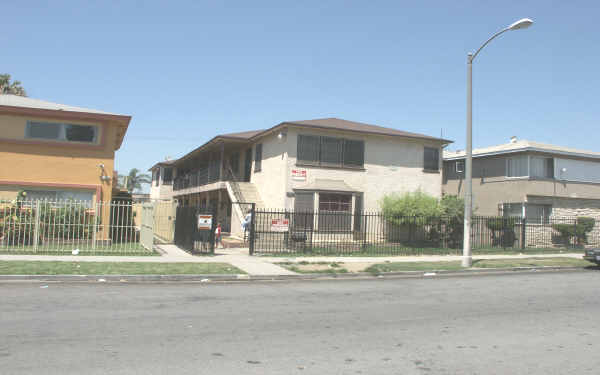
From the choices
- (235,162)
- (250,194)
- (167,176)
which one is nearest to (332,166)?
(250,194)

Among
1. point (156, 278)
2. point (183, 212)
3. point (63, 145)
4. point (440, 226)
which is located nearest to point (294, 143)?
point (183, 212)

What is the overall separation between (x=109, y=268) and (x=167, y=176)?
118ft

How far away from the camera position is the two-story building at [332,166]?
72.3 ft

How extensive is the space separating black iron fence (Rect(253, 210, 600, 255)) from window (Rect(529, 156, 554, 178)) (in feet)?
8.54

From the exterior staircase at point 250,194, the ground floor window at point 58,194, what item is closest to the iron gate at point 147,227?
the ground floor window at point 58,194

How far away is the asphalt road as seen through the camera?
5.13 meters

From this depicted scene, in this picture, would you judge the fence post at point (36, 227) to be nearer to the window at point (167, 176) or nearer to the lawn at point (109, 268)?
the lawn at point (109, 268)

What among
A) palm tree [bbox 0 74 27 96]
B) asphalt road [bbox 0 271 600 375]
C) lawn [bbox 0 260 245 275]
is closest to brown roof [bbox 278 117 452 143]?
lawn [bbox 0 260 245 275]

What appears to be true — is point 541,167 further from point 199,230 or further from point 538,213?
point 199,230

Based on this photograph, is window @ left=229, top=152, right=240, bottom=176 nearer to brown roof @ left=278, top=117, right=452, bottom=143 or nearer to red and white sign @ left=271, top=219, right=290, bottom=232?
brown roof @ left=278, top=117, right=452, bottom=143

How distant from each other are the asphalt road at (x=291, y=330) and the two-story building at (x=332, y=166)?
37.2ft

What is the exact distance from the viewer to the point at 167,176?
4731 centimetres

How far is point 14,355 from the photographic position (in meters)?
5.14

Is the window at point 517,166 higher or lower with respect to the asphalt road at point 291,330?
higher
